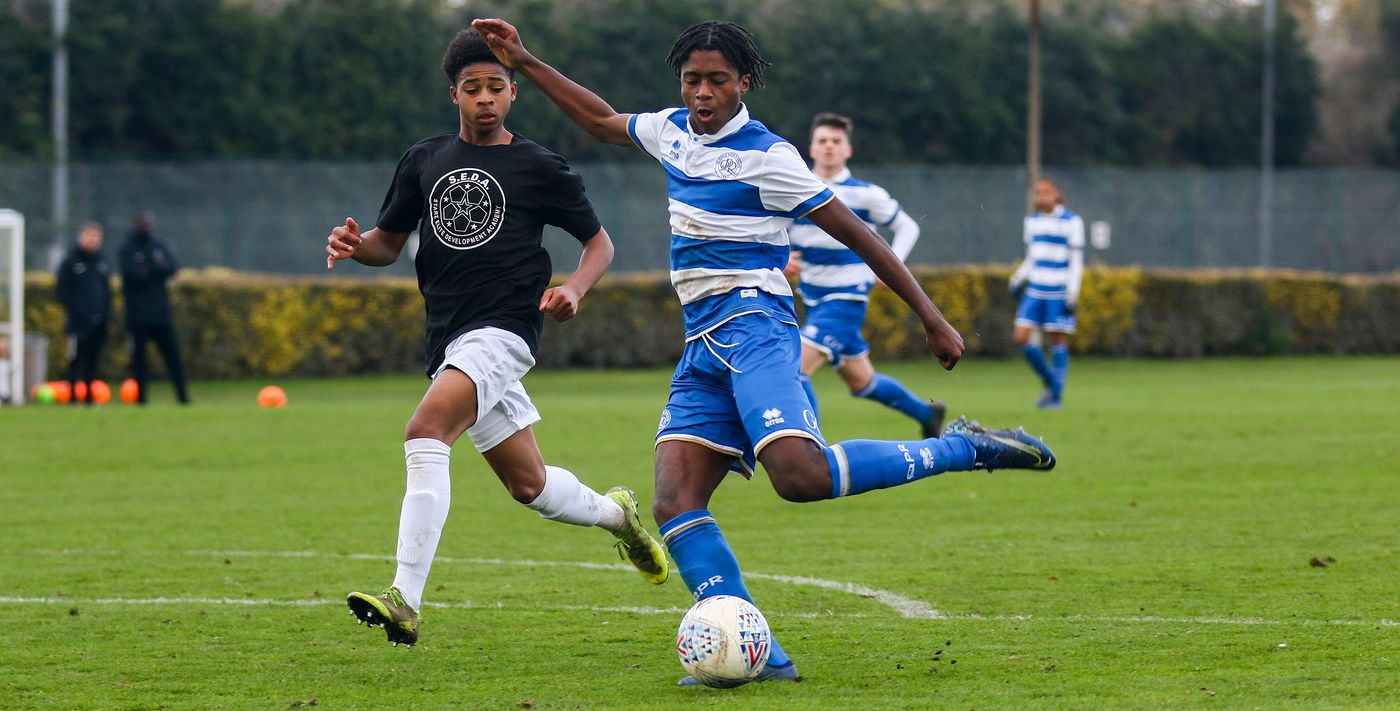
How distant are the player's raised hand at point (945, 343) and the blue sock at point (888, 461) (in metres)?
0.32

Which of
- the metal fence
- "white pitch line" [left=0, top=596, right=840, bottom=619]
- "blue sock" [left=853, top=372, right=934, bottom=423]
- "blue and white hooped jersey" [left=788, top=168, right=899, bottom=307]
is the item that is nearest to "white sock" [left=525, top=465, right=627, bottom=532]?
"white pitch line" [left=0, top=596, right=840, bottom=619]

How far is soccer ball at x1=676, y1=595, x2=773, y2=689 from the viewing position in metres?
5.57

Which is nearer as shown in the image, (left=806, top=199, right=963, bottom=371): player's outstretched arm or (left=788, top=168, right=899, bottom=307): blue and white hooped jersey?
(left=806, top=199, right=963, bottom=371): player's outstretched arm

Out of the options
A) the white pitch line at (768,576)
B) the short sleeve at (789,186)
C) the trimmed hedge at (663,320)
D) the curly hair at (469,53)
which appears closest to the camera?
the short sleeve at (789,186)

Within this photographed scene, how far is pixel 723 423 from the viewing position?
5.97 metres

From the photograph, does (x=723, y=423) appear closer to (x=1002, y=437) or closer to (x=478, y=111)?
(x=1002, y=437)

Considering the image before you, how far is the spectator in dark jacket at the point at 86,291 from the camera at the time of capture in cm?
2016

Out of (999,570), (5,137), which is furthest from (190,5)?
(999,570)

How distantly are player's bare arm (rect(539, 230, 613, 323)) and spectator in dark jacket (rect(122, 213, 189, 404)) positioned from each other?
13.5 metres

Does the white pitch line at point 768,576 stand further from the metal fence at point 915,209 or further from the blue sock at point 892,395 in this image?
the metal fence at point 915,209

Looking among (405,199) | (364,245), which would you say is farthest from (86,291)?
(405,199)

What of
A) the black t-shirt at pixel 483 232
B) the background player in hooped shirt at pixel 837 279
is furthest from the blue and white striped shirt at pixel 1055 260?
the black t-shirt at pixel 483 232

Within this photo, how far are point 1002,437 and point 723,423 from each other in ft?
3.06

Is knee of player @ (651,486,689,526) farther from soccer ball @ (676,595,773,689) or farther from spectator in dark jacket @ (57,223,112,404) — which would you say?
spectator in dark jacket @ (57,223,112,404)
